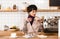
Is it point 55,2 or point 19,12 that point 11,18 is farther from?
point 55,2

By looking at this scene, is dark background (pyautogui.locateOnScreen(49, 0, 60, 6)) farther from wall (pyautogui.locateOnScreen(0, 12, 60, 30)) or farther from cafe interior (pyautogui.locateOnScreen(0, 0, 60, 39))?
wall (pyautogui.locateOnScreen(0, 12, 60, 30))

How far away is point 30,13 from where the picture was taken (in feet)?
8.73

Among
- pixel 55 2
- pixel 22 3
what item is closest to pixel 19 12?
pixel 22 3

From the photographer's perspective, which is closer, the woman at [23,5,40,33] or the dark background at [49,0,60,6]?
the woman at [23,5,40,33]

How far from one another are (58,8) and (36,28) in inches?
34.8

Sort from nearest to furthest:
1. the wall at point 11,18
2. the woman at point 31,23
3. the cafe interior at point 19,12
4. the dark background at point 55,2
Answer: the woman at point 31,23, the dark background at point 55,2, the cafe interior at point 19,12, the wall at point 11,18

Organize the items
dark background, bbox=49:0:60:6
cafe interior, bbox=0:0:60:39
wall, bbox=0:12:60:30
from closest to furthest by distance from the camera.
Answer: dark background, bbox=49:0:60:6, cafe interior, bbox=0:0:60:39, wall, bbox=0:12:60:30

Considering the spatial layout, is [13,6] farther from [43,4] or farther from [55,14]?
[55,14]

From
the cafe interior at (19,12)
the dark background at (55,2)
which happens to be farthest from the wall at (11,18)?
the dark background at (55,2)

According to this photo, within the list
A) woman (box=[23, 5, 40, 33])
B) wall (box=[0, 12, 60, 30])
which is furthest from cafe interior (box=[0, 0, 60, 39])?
woman (box=[23, 5, 40, 33])

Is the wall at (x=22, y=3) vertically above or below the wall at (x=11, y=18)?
above

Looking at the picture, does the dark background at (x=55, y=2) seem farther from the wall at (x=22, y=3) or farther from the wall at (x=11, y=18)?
the wall at (x=11, y=18)

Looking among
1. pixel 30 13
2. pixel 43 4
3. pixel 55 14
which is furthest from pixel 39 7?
pixel 30 13

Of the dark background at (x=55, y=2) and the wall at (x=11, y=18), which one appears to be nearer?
the dark background at (x=55, y=2)
